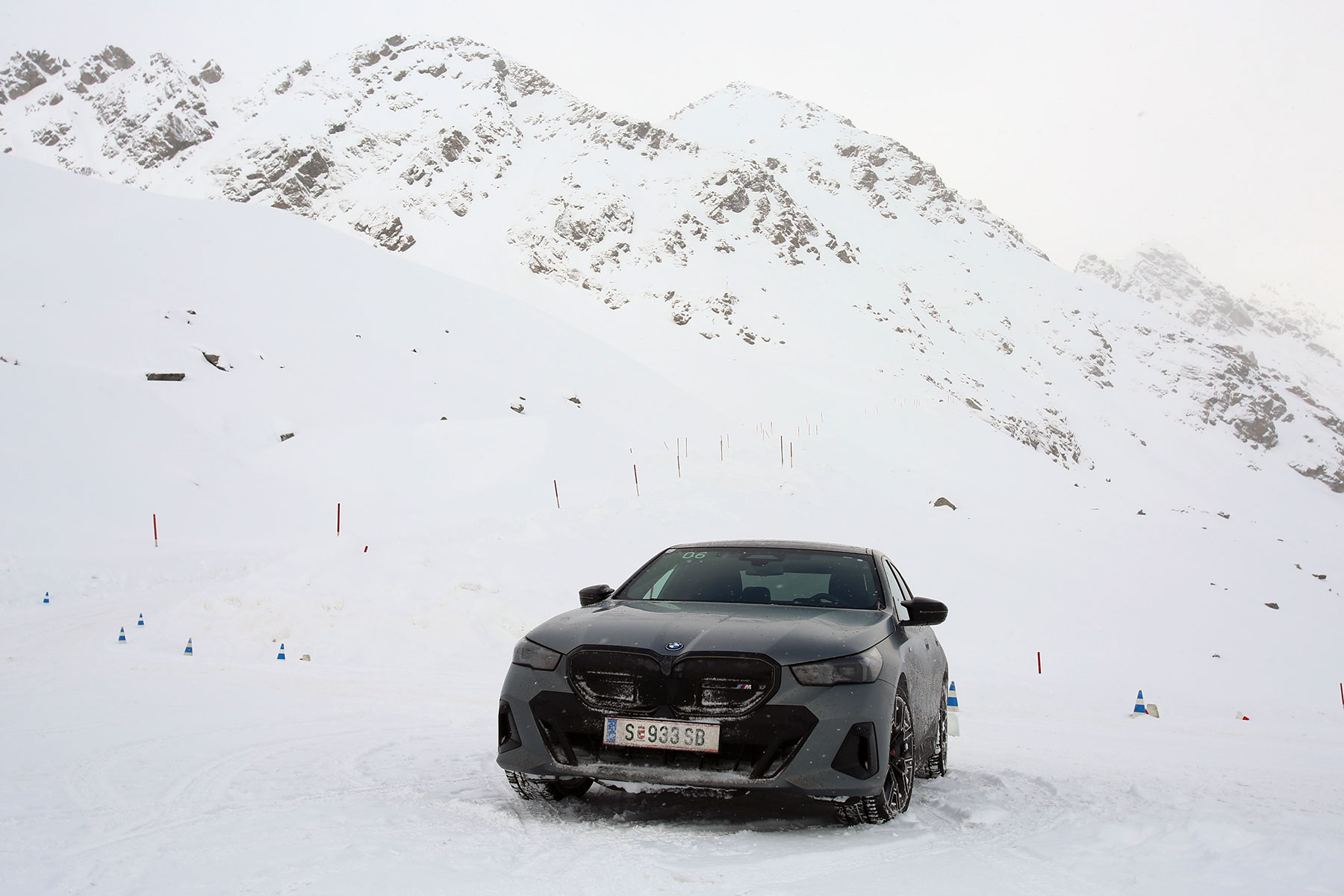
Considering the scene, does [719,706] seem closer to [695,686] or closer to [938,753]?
[695,686]

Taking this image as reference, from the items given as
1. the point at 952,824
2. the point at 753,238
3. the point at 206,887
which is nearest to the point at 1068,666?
the point at 952,824

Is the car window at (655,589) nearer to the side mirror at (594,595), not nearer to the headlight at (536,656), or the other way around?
the side mirror at (594,595)

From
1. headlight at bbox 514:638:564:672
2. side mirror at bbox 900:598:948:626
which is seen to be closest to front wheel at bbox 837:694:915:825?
side mirror at bbox 900:598:948:626

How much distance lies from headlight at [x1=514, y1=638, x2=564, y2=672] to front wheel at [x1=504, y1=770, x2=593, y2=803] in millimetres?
529

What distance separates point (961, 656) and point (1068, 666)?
1.89 m

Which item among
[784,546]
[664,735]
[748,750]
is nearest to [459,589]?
[784,546]

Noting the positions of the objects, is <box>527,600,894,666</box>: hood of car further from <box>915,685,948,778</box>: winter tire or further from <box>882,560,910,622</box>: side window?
<box>915,685,948,778</box>: winter tire

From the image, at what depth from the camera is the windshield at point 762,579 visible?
210 inches

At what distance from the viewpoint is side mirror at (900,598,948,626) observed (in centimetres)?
518

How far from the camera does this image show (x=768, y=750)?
159 inches

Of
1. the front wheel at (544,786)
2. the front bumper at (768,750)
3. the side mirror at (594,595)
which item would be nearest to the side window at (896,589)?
the front bumper at (768,750)

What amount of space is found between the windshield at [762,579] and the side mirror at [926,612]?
0.22 m

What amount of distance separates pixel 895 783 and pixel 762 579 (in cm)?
142

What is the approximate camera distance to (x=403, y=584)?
1318 cm
